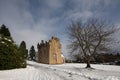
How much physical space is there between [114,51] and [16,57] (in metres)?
14.4

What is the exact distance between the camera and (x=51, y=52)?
2251 inches

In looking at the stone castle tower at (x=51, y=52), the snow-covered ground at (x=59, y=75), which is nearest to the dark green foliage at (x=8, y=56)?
the snow-covered ground at (x=59, y=75)

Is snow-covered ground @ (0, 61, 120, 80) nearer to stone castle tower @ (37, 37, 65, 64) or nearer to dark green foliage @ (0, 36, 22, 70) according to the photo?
dark green foliage @ (0, 36, 22, 70)

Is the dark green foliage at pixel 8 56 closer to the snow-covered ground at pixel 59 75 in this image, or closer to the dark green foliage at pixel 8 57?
the dark green foliage at pixel 8 57

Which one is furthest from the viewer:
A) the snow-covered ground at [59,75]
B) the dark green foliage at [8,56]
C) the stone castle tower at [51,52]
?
the stone castle tower at [51,52]

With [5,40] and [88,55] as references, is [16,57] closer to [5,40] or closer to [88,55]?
[5,40]

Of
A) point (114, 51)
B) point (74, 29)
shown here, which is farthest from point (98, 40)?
point (74, 29)

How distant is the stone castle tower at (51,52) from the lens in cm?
5686

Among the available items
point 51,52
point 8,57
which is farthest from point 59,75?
point 51,52

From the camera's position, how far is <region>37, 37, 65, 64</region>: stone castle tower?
56.9 metres

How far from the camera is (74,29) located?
29.3 meters

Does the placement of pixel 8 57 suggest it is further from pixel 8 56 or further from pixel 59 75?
pixel 59 75

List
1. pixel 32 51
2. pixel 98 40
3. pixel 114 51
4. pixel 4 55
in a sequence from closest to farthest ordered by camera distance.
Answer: pixel 4 55 < pixel 114 51 < pixel 98 40 < pixel 32 51

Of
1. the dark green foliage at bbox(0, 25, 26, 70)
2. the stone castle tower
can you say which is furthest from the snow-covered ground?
the stone castle tower
